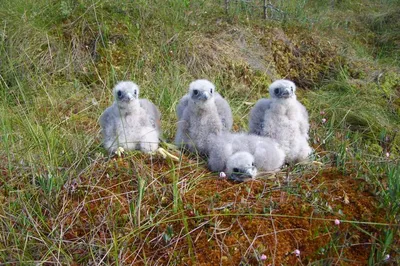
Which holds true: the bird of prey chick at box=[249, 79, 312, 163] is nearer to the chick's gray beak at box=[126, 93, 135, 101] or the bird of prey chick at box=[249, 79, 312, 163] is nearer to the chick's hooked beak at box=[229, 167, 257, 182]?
the chick's hooked beak at box=[229, 167, 257, 182]

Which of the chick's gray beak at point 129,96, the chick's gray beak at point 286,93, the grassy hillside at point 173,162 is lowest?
the grassy hillside at point 173,162

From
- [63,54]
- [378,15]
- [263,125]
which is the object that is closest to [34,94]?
[63,54]

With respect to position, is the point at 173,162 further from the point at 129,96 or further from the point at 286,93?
the point at 286,93

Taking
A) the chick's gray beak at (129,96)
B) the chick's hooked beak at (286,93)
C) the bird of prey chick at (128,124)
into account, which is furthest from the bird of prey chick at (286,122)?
the chick's gray beak at (129,96)

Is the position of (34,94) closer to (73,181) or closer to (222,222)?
(73,181)

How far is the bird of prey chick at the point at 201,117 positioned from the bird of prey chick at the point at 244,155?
133 millimetres

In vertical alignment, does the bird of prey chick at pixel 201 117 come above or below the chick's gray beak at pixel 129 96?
below

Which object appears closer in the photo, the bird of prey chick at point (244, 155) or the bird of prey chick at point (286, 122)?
the bird of prey chick at point (244, 155)

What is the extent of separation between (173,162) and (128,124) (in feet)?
1.40

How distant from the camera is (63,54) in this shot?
546 cm

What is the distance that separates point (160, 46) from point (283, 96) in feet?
9.16

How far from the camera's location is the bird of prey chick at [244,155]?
9.48ft

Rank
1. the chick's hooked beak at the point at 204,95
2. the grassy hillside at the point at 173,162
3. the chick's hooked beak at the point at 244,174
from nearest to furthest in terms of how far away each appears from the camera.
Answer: the grassy hillside at the point at 173,162
the chick's hooked beak at the point at 244,174
the chick's hooked beak at the point at 204,95

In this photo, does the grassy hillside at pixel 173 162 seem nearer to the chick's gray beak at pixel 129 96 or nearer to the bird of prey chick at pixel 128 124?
the bird of prey chick at pixel 128 124
